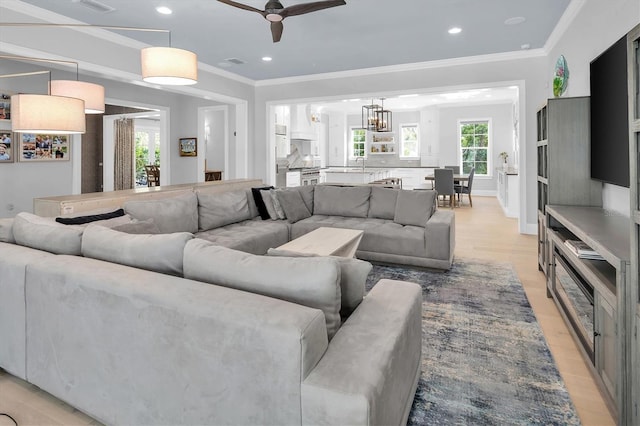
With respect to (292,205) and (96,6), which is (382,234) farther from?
(96,6)

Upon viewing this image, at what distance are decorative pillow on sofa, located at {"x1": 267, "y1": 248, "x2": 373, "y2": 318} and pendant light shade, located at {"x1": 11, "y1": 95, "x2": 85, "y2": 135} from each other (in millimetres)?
1892

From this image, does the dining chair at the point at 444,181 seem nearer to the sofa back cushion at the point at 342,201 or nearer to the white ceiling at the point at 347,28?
the white ceiling at the point at 347,28

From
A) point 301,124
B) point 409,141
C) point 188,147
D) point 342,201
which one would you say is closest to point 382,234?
point 342,201

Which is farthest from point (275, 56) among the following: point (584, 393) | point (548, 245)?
point (584, 393)

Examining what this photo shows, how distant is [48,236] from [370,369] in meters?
1.83

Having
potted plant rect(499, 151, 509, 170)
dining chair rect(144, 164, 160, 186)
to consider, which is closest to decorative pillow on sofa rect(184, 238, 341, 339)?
dining chair rect(144, 164, 160, 186)

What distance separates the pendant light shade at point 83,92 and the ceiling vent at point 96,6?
1.20 m

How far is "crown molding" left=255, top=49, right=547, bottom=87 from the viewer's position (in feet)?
19.1

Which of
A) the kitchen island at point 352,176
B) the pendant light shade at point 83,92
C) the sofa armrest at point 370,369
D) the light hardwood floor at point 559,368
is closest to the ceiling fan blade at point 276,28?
the pendant light shade at point 83,92

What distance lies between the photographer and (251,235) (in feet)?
12.9

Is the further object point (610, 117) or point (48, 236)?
point (610, 117)

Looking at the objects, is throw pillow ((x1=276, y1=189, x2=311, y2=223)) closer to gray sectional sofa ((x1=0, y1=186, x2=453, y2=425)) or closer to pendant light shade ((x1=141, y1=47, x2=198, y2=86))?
pendant light shade ((x1=141, y1=47, x2=198, y2=86))

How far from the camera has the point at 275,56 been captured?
6.02m

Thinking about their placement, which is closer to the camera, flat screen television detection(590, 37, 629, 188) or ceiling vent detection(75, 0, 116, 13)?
flat screen television detection(590, 37, 629, 188)
